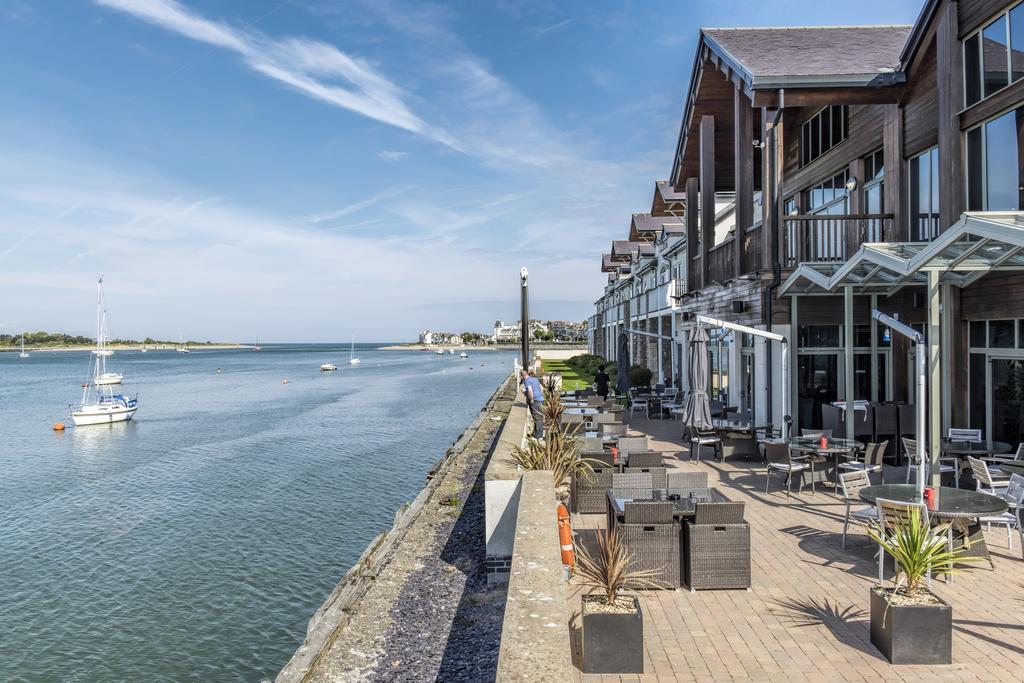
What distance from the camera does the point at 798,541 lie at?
7.81m

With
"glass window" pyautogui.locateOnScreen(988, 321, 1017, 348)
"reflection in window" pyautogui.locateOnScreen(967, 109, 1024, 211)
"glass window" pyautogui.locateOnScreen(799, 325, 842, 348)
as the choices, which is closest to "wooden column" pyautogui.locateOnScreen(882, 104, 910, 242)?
"glass window" pyautogui.locateOnScreen(799, 325, 842, 348)

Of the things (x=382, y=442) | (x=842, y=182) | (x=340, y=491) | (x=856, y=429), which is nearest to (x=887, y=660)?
(x=856, y=429)

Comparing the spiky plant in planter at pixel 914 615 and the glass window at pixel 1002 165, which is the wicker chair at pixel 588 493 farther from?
the glass window at pixel 1002 165

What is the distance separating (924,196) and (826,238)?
1.84 m

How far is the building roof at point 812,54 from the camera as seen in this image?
14102mm

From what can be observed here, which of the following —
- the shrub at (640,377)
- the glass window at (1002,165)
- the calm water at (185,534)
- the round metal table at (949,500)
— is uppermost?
the glass window at (1002,165)

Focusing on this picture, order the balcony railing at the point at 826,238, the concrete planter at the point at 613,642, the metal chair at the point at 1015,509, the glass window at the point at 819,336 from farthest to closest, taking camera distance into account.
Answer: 1. the glass window at the point at 819,336
2. the balcony railing at the point at 826,238
3. the metal chair at the point at 1015,509
4. the concrete planter at the point at 613,642

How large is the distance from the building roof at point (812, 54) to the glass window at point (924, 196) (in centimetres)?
178

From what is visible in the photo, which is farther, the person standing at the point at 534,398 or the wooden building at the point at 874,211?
the person standing at the point at 534,398

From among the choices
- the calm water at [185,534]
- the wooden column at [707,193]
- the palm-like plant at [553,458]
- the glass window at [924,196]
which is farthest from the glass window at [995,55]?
the calm water at [185,534]

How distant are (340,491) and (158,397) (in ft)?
147

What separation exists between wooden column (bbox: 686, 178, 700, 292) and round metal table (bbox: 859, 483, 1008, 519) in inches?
545

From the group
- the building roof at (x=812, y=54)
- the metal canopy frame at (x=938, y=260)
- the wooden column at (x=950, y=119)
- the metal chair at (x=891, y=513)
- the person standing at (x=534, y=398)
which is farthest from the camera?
the building roof at (x=812, y=54)

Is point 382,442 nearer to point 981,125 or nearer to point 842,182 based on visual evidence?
point 842,182
